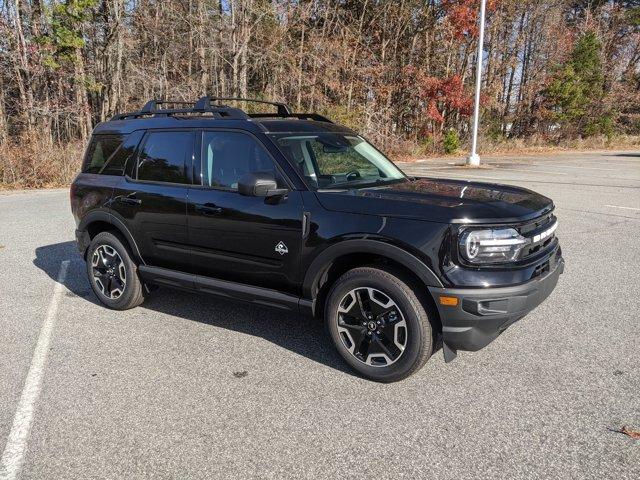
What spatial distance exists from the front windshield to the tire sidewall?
6.53ft

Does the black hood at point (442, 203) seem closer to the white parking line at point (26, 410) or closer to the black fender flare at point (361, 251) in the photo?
the black fender flare at point (361, 251)

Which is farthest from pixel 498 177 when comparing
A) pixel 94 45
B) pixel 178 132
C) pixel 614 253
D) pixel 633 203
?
pixel 94 45

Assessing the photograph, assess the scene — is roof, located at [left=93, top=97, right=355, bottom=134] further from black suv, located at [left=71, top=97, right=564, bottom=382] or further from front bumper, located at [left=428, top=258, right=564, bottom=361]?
front bumper, located at [left=428, top=258, right=564, bottom=361]

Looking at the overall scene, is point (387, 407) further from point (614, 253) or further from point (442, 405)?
point (614, 253)

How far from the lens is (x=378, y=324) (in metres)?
3.49

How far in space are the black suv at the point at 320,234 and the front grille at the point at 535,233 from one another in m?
0.01

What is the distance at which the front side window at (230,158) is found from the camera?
404 centimetres

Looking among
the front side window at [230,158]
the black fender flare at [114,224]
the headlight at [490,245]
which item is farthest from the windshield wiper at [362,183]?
the black fender flare at [114,224]

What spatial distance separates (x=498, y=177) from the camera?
55.2 feet

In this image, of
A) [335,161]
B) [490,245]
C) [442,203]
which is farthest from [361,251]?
[335,161]

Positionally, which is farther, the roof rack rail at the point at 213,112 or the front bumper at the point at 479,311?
the roof rack rail at the point at 213,112

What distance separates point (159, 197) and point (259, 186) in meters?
1.35

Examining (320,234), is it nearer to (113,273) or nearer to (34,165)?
(113,273)

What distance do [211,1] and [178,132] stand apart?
21.9 metres
